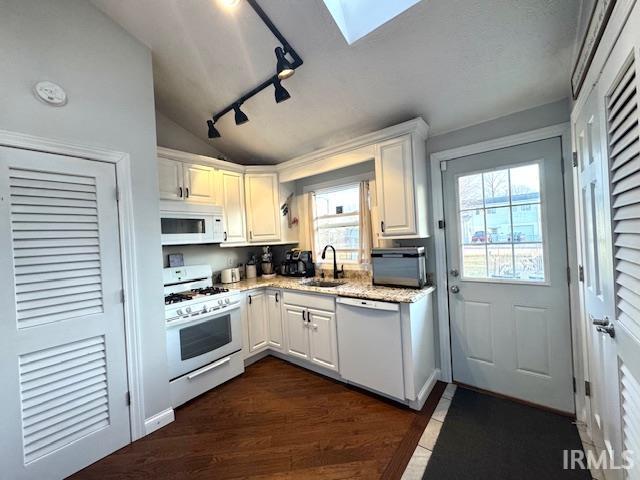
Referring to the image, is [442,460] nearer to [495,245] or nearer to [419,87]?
[495,245]

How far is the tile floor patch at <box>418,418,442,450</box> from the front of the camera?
5.53 ft

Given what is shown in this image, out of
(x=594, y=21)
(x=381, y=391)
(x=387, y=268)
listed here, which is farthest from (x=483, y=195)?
(x=381, y=391)

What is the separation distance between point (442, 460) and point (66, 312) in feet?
8.14

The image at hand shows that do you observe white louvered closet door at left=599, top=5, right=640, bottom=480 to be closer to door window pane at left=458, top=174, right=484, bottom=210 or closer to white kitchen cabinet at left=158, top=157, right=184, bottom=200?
door window pane at left=458, top=174, right=484, bottom=210

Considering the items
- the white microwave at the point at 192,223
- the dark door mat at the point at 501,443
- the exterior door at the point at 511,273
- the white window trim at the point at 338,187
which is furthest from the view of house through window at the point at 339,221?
the dark door mat at the point at 501,443

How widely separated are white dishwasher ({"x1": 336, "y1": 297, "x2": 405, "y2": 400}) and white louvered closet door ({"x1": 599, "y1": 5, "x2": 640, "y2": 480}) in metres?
1.14

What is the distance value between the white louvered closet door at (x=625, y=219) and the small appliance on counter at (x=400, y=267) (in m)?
1.19

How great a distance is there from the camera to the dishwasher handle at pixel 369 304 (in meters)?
1.99

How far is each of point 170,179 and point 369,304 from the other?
2240 millimetres

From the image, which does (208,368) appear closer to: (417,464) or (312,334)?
(312,334)

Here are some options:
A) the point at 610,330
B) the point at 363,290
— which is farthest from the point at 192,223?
the point at 610,330

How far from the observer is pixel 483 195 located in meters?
2.16

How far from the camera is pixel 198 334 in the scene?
2.32 meters

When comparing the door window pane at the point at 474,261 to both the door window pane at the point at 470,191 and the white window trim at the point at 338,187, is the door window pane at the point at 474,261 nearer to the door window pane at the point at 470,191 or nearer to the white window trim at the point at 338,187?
the door window pane at the point at 470,191
